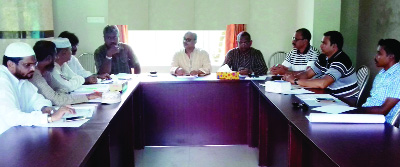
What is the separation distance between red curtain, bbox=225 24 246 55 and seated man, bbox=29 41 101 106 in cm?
346

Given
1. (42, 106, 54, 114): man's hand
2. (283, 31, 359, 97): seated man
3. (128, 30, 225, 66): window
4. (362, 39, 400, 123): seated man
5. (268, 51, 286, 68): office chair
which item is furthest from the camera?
(128, 30, 225, 66): window

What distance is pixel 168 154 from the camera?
12.6ft

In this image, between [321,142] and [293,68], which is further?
[293,68]

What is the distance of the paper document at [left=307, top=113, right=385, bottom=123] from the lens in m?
2.10

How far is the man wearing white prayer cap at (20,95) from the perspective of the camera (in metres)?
2.09

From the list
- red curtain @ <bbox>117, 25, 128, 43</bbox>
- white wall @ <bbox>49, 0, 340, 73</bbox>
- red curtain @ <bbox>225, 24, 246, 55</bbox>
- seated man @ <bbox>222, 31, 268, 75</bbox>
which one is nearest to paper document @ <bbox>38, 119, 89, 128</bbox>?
seated man @ <bbox>222, 31, 268, 75</bbox>

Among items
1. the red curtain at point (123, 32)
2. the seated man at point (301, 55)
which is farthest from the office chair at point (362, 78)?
the red curtain at point (123, 32)

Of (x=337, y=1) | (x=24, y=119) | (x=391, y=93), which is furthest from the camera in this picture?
(x=337, y=1)

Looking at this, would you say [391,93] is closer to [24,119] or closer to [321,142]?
[321,142]

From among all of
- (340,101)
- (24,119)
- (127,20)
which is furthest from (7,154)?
(127,20)

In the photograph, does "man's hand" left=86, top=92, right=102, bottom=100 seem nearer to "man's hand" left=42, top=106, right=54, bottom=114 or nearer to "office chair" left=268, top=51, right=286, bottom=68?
"man's hand" left=42, top=106, right=54, bottom=114

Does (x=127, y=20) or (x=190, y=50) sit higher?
(x=127, y=20)

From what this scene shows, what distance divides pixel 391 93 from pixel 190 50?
94.0 inches

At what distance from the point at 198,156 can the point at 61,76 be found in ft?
4.70
